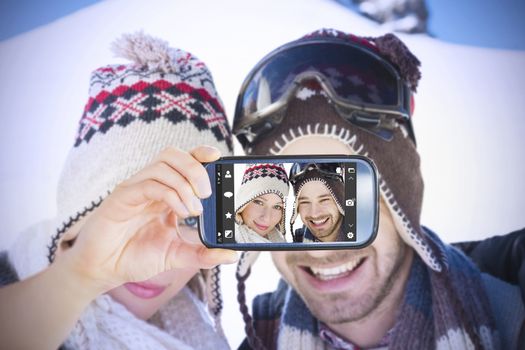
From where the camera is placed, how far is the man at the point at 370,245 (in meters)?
1.04

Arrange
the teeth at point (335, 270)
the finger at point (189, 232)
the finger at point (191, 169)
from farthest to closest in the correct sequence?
the teeth at point (335, 270), the finger at point (189, 232), the finger at point (191, 169)

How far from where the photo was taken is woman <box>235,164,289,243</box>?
78 cm

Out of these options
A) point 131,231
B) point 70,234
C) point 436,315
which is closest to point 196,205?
point 131,231

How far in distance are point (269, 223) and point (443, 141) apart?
52 cm

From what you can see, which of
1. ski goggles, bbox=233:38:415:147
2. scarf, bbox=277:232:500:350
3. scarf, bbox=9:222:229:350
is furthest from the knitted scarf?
ski goggles, bbox=233:38:415:147

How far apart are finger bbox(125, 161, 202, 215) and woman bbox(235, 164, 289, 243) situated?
0.28 ft

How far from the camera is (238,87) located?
111 cm

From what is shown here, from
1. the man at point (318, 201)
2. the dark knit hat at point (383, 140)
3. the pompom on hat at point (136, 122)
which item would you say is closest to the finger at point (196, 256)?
the man at point (318, 201)

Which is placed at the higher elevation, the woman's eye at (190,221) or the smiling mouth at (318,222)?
the woman's eye at (190,221)

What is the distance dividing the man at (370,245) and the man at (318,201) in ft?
0.84

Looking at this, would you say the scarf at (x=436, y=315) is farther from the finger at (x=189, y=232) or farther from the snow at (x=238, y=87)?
the finger at (x=189, y=232)

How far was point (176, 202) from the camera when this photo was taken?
0.72 m

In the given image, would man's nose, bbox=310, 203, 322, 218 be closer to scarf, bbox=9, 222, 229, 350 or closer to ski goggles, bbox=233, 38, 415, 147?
ski goggles, bbox=233, 38, 415, 147

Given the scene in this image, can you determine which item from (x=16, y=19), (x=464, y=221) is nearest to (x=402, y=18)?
(x=464, y=221)
